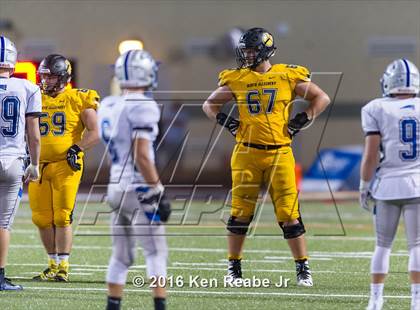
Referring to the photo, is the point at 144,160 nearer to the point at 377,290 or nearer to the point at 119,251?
the point at 119,251

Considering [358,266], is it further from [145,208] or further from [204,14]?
[204,14]

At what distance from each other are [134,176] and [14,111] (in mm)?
1890

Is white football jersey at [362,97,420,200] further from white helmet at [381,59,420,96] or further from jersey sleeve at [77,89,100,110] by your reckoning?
jersey sleeve at [77,89,100,110]

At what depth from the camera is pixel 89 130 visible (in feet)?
27.3

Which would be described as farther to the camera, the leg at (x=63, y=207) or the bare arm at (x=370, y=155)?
the leg at (x=63, y=207)

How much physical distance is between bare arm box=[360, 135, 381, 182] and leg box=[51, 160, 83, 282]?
269cm

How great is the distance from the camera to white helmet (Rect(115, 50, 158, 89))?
19.4ft

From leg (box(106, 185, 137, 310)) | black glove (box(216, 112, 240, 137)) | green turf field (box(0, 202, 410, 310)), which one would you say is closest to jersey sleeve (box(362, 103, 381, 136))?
green turf field (box(0, 202, 410, 310))

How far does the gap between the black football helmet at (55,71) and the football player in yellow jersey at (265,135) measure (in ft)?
4.07

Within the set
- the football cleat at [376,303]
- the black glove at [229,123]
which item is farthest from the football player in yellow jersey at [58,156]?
the football cleat at [376,303]

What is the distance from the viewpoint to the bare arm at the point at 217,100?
7.97m

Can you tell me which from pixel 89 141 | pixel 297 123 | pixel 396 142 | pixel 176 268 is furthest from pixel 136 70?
pixel 176 268

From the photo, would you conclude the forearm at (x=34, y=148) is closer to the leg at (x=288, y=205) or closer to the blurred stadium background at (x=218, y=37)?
the leg at (x=288, y=205)

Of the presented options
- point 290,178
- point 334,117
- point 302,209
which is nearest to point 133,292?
→ point 290,178
